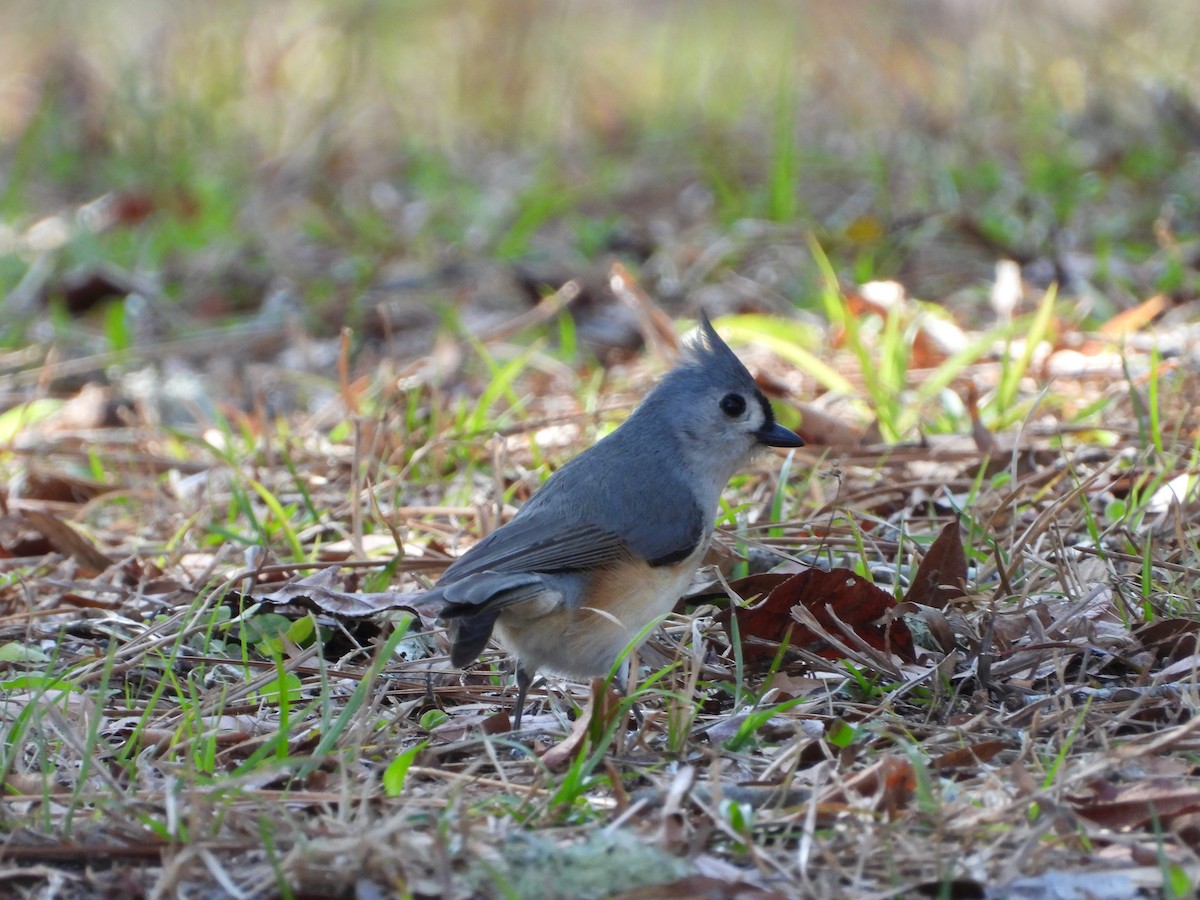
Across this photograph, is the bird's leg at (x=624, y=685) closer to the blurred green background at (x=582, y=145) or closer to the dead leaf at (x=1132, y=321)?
the dead leaf at (x=1132, y=321)

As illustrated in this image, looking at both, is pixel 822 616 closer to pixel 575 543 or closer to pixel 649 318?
pixel 575 543

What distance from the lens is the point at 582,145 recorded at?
8523 millimetres

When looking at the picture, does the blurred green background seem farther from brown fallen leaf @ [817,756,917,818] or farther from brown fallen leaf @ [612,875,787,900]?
brown fallen leaf @ [612,875,787,900]

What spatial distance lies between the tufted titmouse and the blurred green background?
89.7 inches

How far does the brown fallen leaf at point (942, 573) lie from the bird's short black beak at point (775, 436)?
434mm

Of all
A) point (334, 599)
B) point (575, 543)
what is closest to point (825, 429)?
point (575, 543)

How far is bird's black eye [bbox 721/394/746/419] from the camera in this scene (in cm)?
306

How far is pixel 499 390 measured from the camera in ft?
13.4

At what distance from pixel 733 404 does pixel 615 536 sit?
1.74 feet

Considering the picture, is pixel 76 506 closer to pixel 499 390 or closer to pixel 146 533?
pixel 146 533

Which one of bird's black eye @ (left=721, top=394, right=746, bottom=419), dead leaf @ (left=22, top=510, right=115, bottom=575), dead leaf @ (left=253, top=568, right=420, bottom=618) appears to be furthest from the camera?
dead leaf @ (left=22, top=510, right=115, bottom=575)

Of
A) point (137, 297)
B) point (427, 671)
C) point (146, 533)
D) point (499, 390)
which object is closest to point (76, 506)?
point (146, 533)

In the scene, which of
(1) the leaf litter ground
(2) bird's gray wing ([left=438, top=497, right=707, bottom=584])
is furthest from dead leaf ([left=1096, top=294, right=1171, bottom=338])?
(2) bird's gray wing ([left=438, top=497, right=707, bottom=584])

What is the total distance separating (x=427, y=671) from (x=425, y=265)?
12.5 ft
